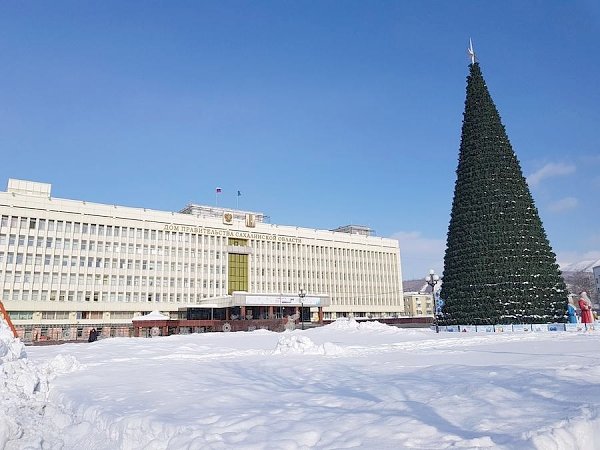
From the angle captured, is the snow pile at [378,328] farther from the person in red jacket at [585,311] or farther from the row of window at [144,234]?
the row of window at [144,234]

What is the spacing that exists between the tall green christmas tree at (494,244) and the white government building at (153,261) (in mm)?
35680

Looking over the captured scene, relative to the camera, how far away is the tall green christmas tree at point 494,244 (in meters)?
26.2

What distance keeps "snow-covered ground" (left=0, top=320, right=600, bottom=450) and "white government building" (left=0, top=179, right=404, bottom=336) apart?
48571 millimetres

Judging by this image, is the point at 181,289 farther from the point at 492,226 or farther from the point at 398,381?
the point at 398,381

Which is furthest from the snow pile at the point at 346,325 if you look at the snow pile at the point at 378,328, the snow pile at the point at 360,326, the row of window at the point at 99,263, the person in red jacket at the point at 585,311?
the row of window at the point at 99,263

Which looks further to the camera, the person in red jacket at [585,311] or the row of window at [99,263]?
the row of window at [99,263]

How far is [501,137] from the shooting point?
Answer: 2959 centimetres

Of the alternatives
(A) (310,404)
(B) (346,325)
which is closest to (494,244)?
(B) (346,325)

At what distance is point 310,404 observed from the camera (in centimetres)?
785

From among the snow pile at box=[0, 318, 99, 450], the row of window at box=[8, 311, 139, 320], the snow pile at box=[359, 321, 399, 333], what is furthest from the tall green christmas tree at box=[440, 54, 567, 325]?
the row of window at box=[8, 311, 139, 320]

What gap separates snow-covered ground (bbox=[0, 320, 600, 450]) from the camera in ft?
18.8

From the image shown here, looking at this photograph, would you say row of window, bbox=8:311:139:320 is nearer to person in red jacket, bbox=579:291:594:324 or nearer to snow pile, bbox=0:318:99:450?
snow pile, bbox=0:318:99:450

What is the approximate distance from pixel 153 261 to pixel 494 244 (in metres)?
58.6

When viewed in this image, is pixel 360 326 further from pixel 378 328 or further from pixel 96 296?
pixel 96 296
